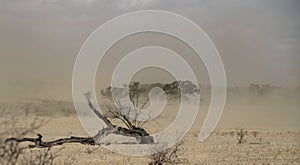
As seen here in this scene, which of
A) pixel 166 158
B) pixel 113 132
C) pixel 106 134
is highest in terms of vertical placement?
pixel 113 132

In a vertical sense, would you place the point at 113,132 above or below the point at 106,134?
above

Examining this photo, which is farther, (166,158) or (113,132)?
(113,132)

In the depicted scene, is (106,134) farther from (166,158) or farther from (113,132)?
(166,158)

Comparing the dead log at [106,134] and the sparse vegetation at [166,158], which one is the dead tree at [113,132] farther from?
the sparse vegetation at [166,158]

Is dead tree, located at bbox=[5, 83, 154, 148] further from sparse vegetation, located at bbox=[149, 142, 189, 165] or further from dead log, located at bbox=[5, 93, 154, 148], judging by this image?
sparse vegetation, located at bbox=[149, 142, 189, 165]

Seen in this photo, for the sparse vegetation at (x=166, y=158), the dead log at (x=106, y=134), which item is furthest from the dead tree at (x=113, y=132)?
the sparse vegetation at (x=166, y=158)

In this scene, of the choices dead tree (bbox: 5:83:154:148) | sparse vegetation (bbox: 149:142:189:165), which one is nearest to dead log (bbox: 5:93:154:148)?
dead tree (bbox: 5:83:154:148)

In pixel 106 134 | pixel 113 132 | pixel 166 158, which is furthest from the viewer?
pixel 113 132

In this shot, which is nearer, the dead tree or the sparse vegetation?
the sparse vegetation

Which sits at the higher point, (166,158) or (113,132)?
(113,132)

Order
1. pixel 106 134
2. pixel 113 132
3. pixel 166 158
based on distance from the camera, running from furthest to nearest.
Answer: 1. pixel 113 132
2. pixel 106 134
3. pixel 166 158

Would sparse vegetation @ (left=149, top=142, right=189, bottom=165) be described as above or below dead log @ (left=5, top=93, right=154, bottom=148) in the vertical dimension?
below

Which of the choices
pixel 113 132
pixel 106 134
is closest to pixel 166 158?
pixel 106 134

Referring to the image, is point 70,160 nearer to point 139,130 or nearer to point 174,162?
point 174,162
